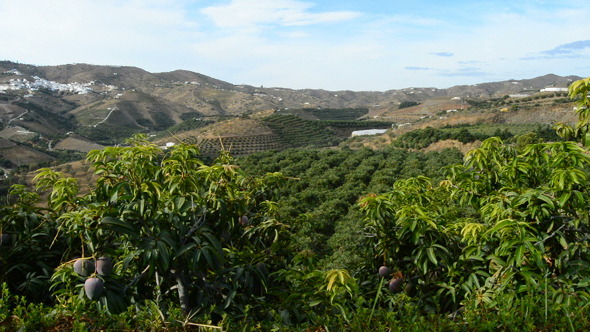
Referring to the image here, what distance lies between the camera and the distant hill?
8811 cm

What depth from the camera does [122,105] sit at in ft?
381

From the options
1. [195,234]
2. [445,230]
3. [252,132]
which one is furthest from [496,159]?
[252,132]

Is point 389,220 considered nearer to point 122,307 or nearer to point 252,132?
point 122,307

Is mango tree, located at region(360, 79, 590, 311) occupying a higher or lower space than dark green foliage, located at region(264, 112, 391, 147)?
higher

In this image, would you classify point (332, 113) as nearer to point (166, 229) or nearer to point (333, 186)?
point (333, 186)

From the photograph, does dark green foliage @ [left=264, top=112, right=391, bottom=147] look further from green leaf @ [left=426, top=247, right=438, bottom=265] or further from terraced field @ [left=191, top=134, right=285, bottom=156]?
green leaf @ [left=426, top=247, right=438, bottom=265]

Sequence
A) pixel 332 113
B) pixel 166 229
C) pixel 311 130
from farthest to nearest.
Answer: pixel 332 113, pixel 311 130, pixel 166 229

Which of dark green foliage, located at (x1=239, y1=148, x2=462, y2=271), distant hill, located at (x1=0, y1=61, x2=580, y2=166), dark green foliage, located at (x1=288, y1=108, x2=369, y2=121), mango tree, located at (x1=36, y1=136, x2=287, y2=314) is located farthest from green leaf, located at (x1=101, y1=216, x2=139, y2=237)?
dark green foliage, located at (x1=288, y1=108, x2=369, y2=121)

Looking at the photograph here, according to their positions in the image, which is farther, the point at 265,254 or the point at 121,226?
the point at 265,254

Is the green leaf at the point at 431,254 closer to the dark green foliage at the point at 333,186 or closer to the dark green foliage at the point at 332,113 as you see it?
the dark green foliage at the point at 333,186

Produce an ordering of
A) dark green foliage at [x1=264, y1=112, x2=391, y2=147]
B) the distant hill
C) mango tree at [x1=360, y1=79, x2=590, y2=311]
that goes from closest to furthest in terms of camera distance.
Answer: mango tree at [x1=360, y1=79, x2=590, y2=311]
dark green foliage at [x1=264, y1=112, x2=391, y2=147]
the distant hill

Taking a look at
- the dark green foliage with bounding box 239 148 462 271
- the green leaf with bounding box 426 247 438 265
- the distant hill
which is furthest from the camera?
the distant hill

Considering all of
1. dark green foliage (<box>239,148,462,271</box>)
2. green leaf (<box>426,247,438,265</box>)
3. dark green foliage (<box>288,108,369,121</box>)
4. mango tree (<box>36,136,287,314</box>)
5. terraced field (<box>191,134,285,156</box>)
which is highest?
mango tree (<box>36,136,287,314</box>)

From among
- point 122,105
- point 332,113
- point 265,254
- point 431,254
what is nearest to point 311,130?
point 332,113
